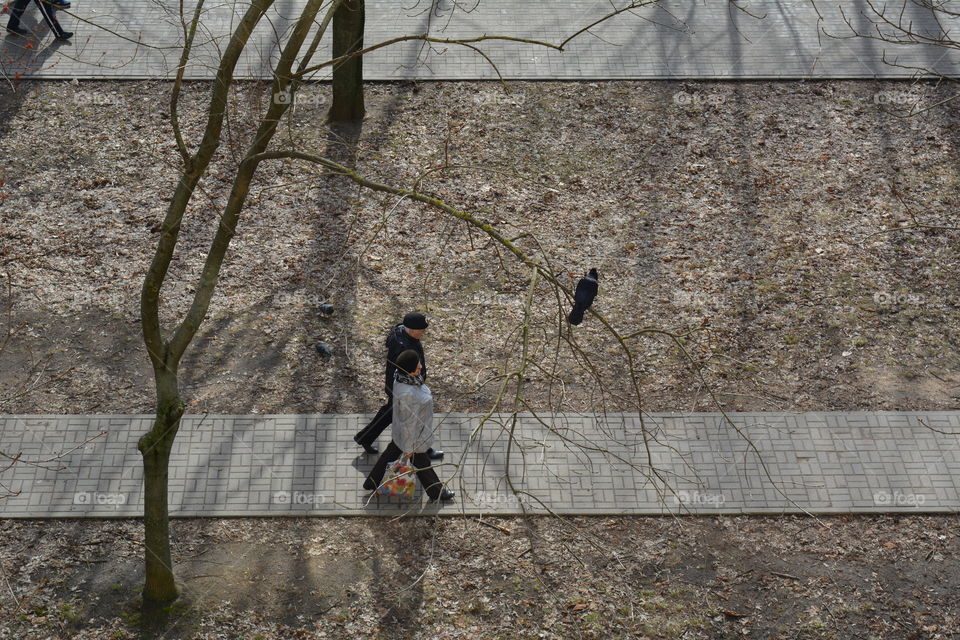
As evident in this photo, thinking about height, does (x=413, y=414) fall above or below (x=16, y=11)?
below

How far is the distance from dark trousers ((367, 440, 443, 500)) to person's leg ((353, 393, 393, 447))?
0.82 ft

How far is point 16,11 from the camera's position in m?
13.2

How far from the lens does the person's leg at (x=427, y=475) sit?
756cm

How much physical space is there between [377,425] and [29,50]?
857cm

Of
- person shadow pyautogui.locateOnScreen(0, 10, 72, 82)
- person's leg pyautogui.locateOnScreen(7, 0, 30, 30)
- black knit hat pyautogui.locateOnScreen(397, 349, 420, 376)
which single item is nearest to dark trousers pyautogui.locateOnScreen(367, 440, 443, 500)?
black knit hat pyautogui.locateOnScreen(397, 349, 420, 376)

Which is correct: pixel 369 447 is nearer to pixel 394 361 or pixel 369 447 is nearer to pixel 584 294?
pixel 394 361

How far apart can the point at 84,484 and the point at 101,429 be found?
0.61 metres

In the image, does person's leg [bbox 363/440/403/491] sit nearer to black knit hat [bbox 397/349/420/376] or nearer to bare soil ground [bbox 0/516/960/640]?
bare soil ground [bbox 0/516/960/640]

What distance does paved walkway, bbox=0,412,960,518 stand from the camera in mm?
7879

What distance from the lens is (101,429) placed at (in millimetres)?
8367

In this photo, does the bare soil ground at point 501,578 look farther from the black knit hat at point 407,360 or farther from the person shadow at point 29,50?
the person shadow at point 29,50

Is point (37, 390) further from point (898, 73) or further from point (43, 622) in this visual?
point (898, 73)

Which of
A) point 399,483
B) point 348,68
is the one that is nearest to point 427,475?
point 399,483

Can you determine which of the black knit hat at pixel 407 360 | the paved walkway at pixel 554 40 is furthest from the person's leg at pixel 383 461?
the paved walkway at pixel 554 40
